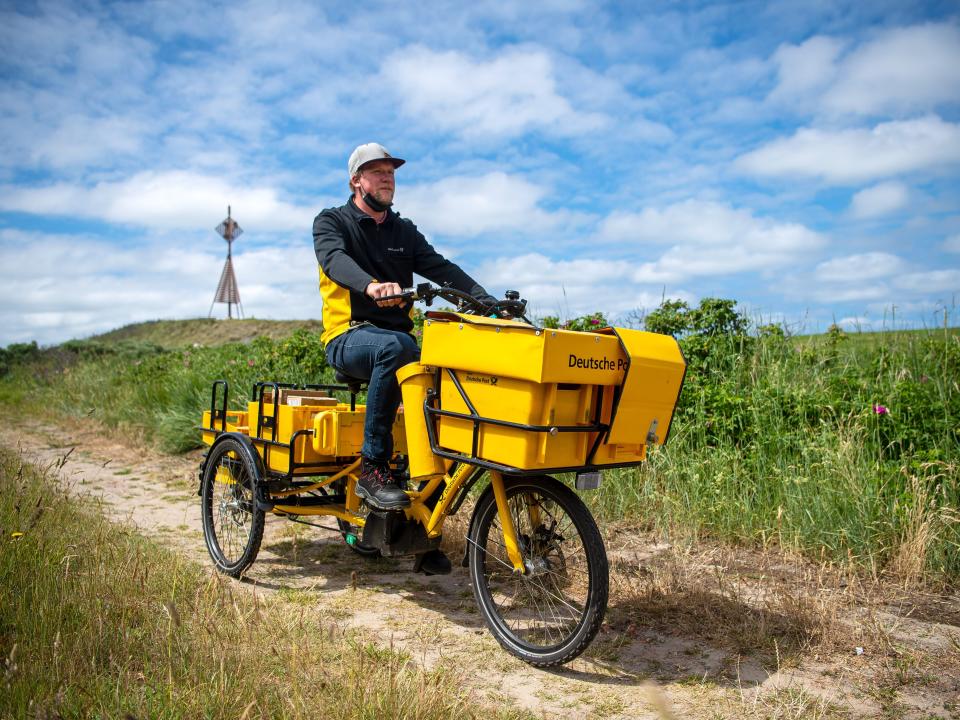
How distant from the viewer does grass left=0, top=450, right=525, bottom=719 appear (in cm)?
285

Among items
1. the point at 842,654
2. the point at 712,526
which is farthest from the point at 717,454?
the point at 842,654

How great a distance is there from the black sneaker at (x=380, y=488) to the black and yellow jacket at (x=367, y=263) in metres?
0.89

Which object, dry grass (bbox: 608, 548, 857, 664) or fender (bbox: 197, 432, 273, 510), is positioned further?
fender (bbox: 197, 432, 273, 510)

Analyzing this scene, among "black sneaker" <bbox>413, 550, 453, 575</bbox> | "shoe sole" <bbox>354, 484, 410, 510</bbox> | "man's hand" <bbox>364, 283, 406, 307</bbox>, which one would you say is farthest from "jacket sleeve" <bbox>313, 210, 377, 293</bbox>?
"black sneaker" <bbox>413, 550, 453, 575</bbox>

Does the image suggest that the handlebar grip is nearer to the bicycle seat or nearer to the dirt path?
the bicycle seat

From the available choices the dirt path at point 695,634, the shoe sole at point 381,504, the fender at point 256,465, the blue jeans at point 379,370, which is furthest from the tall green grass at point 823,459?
the fender at point 256,465

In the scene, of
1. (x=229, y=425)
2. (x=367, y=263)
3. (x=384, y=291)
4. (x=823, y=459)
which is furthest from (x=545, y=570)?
(x=229, y=425)

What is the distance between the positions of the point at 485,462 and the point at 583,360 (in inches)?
26.5

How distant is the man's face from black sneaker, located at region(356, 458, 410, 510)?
1.70 meters

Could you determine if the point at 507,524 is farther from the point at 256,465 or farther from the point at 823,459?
the point at 823,459

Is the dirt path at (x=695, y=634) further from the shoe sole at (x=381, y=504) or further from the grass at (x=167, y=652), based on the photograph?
the shoe sole at (x=381, y=504)

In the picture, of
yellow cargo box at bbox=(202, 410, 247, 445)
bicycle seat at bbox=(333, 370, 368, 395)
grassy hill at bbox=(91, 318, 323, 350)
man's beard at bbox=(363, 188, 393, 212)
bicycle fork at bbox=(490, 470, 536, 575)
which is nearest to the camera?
bicycle fork at bbox=(490, 470, 536, 575)

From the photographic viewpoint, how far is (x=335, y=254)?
4586 mm

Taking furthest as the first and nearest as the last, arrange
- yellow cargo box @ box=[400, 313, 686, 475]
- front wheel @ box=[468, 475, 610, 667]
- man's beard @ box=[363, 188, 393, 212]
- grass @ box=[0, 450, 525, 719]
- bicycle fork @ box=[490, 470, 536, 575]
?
man's beard @ box=[363, 188, 393, 212], bicycle fork @ box=[490, 470, 536, 575], front wheel @ box=[468, 475, 610, 667], yellow cargo box @ box=[400, 313, 686, 475], grass @ box=[0, 450, 525, 719]
